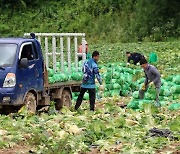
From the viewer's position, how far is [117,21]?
46750mm

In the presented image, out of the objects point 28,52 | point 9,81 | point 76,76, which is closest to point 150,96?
point 76,76

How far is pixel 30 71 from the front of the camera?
49.9 feet

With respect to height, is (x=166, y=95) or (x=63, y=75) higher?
(x=63, y=75)

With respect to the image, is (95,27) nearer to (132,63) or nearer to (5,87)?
(132,63)

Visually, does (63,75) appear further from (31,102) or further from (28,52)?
(31,102)

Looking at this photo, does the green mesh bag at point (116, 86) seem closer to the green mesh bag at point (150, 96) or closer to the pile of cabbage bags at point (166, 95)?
the pile of cabbage bags at point (166, 95)

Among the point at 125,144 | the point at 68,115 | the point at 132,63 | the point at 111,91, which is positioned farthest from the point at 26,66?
the point at 132,63

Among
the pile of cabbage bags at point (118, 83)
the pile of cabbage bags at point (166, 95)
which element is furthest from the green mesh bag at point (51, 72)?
the pile of cabbage bags at point (118, 83)

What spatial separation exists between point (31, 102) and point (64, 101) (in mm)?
2296

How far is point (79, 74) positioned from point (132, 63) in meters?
10.4

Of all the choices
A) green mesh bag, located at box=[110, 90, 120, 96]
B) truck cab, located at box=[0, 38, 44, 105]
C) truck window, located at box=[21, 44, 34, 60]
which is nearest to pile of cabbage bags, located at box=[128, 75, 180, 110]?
green mesh bag, located at box=[110, 90, 120, 96]

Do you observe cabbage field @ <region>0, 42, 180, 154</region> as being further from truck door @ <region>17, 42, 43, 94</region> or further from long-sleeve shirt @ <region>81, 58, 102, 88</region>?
truck door @ <region>17, 42, 43, 94</region>

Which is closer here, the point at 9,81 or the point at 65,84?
the point at 9,81

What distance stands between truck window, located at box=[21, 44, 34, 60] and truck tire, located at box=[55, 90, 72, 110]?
199 cm
